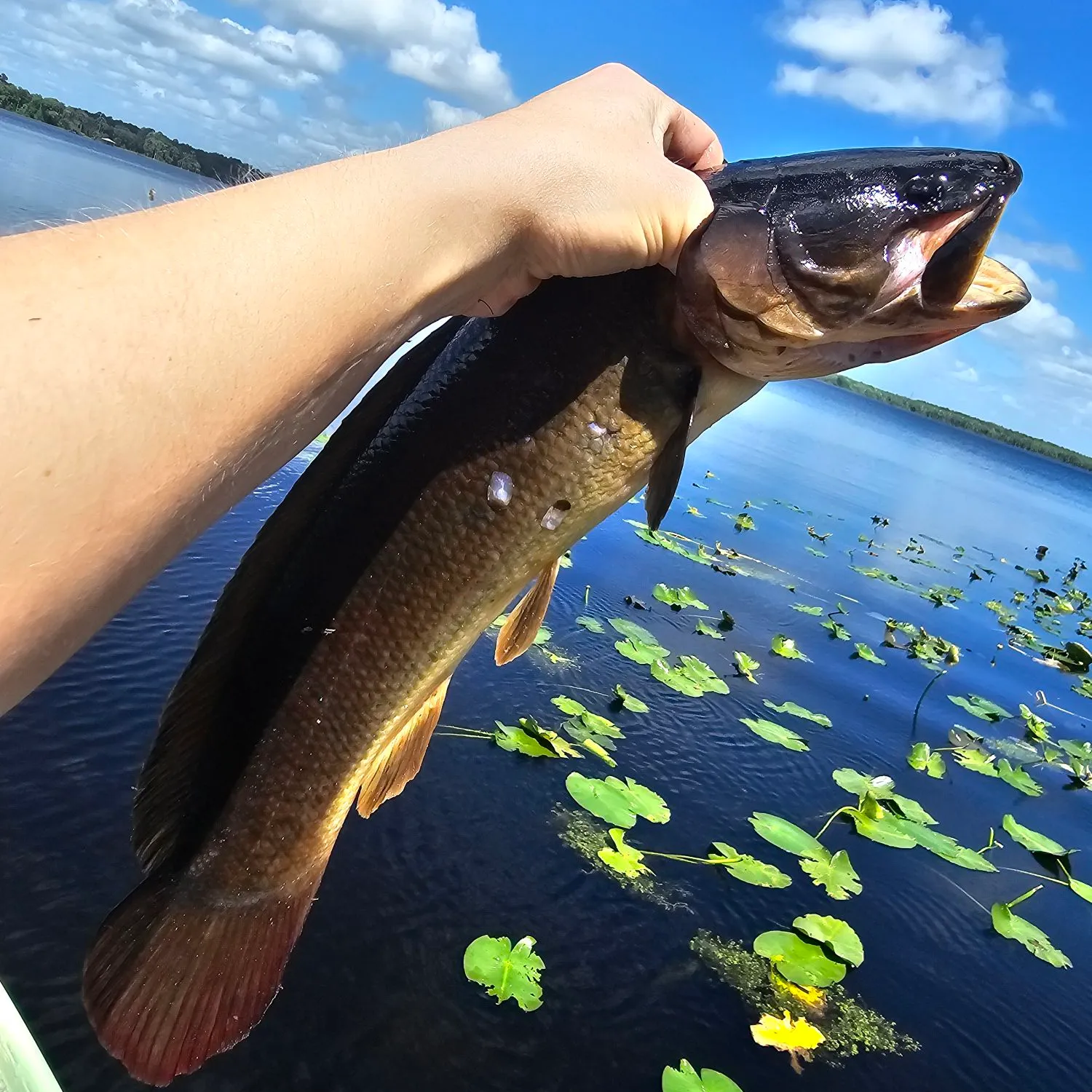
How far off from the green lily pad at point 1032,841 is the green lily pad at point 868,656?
2645 millimetres

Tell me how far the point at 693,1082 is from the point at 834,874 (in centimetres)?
161

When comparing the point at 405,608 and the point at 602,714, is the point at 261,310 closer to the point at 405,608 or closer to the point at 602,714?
the point at 405,608

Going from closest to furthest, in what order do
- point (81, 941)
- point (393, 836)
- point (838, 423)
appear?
point (81, 941)
point (393, 836)
point (838, 423)

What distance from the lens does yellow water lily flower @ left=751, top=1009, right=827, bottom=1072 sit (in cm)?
318

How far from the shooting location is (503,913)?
11.3 feet

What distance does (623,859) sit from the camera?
152 inches

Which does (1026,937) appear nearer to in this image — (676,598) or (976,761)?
(976,761)

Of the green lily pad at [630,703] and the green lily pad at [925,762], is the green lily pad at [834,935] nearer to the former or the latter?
the green lily pad at [630,703]

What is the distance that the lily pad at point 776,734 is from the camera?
547 cm

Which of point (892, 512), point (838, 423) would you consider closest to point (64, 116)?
point (838, 423)

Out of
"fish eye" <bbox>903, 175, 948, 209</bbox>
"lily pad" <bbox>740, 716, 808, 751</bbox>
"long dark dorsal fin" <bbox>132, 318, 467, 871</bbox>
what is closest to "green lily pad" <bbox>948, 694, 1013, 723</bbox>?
"lily pad" <bbox>740, 716, 808, 751</bbox>

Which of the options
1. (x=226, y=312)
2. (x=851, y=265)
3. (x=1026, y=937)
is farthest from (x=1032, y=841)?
(x=226, y=312)

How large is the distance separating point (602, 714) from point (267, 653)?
343cm

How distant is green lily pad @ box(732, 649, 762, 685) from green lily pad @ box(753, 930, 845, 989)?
9.57 feet
